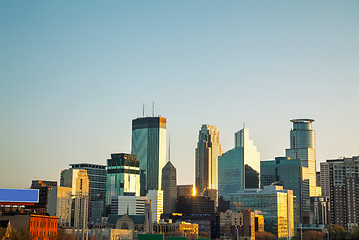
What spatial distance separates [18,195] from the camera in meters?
192

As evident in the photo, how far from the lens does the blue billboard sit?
614 ft

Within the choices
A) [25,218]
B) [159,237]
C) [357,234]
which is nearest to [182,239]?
[159,237]

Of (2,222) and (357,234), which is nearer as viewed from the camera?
(357,234)

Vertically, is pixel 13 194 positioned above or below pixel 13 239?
above

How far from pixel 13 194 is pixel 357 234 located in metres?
104

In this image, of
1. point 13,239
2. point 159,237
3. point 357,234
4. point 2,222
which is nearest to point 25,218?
point 2,222

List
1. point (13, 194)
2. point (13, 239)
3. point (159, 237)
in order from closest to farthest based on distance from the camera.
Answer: point (159, 237), point (13, 239), point (13, 194)

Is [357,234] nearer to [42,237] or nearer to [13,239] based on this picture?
[13,239]

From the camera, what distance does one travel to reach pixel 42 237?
19725cm

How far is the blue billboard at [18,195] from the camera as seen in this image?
187000 mm

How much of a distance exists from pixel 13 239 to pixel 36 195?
46.9 metres

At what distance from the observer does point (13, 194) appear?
189 m

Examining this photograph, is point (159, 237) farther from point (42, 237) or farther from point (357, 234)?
point (42, 237)

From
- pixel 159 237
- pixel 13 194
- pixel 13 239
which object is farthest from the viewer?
pixel 13 194
